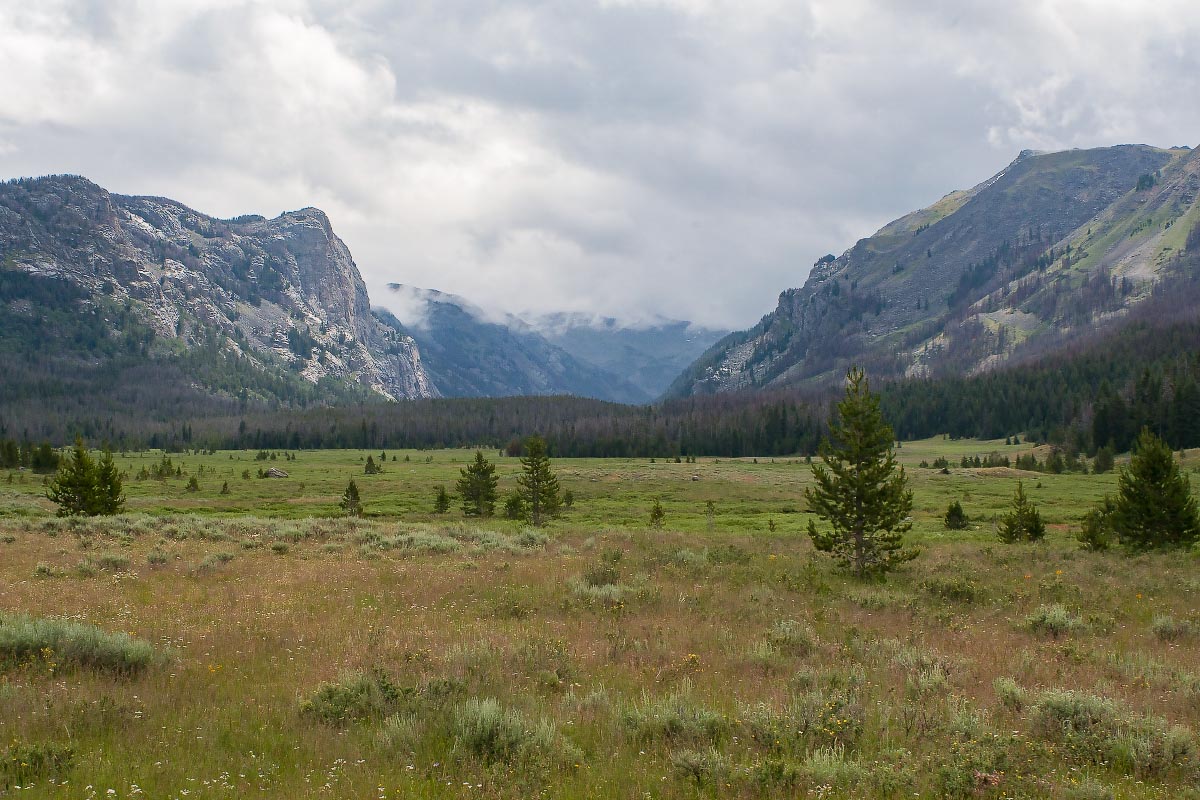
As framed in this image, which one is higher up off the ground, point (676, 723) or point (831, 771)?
point (831, 771)

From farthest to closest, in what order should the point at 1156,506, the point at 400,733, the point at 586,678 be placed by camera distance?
the point at 1156,506 < the point at 586,678 < the point at 400,733

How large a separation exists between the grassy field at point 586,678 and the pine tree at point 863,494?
5.48ft

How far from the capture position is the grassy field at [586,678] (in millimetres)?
6566

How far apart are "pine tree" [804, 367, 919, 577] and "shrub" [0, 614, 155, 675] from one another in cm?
1872

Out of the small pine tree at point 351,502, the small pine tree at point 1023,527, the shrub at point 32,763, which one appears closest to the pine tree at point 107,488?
the small pine tree at point 351,502

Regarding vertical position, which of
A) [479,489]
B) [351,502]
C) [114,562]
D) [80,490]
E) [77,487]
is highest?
[77,487]

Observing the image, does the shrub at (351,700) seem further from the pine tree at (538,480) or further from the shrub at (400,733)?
the pine tree at (538,480)

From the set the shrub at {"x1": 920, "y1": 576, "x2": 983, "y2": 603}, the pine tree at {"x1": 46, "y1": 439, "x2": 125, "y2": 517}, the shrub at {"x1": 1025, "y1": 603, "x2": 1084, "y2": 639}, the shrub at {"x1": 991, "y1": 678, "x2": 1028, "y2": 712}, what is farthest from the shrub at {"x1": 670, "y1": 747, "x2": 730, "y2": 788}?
the pine tree at {"x1": 46, "y1": 439, "x2": 125, "y2": 517}

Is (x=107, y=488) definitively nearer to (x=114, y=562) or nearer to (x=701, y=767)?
(x=114, y=562)

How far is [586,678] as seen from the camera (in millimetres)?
9992

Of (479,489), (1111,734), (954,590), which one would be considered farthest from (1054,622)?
(479,489)

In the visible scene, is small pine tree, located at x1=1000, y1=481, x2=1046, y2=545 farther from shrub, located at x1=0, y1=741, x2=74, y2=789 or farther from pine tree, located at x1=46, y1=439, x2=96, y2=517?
pine tree, located at x1=46, y1=439, x2=96, y2=517

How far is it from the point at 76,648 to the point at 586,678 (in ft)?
25.3

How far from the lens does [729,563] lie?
75.9 ft
